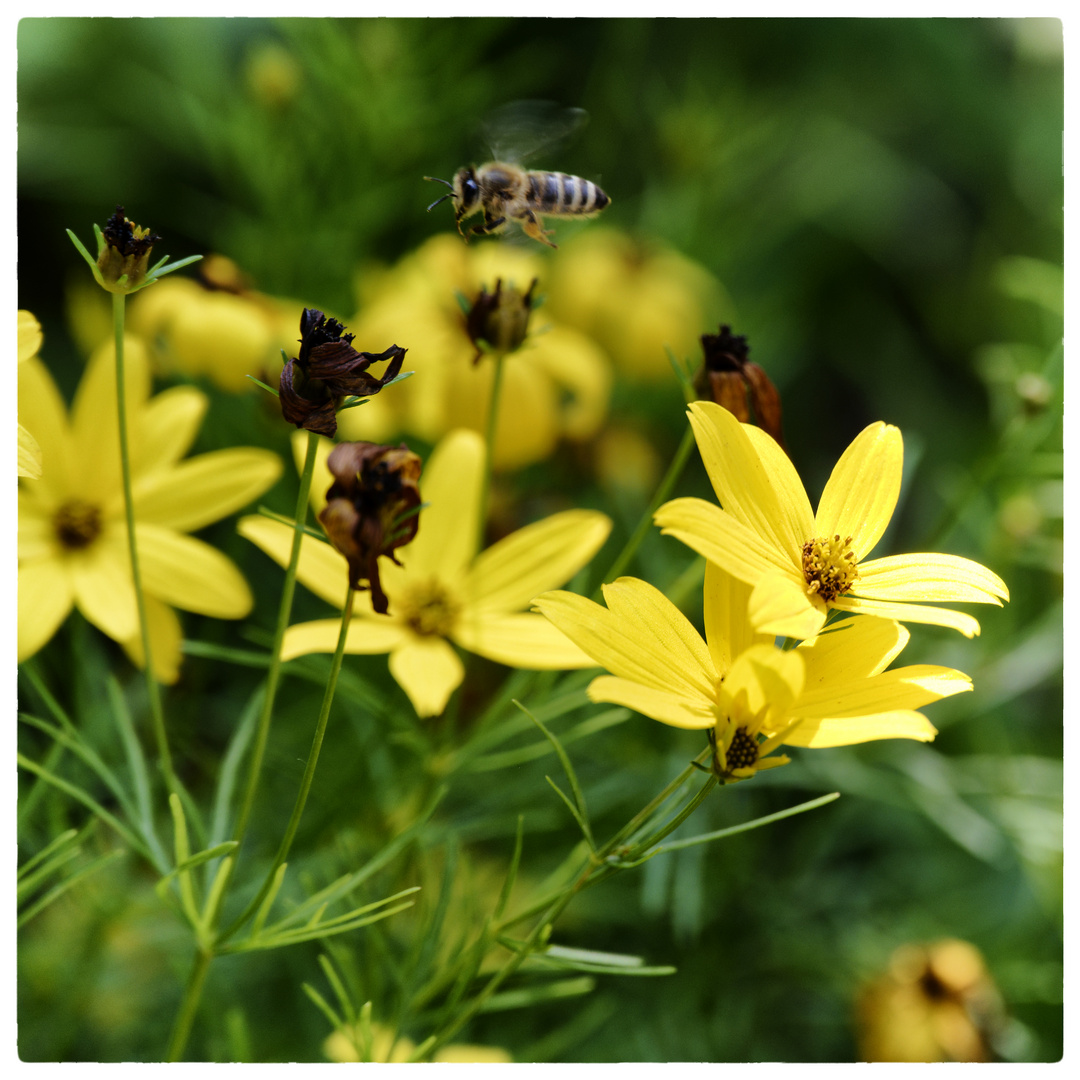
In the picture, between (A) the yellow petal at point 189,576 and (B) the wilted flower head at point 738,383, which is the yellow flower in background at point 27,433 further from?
(B) the wilted flower head at point 738,383

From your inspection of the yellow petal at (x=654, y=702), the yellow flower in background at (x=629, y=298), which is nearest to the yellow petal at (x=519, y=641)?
the yellow petal at (x=654, y=702)

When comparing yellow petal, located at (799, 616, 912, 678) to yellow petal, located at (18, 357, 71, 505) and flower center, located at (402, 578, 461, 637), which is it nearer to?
flower center, located at (402, 578, 461, 637)

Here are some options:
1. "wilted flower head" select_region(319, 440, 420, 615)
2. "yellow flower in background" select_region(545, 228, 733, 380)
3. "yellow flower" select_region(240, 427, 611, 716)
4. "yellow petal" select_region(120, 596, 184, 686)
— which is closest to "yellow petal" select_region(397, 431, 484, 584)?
"yellow flower" select_region(240, 427, 611, 716)

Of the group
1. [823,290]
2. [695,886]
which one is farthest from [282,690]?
[823,290]

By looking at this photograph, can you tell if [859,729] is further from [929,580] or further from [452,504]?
[452,504]
